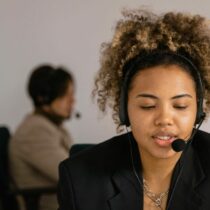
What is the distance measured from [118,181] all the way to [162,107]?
0.81ft

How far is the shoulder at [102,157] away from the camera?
3.63ft

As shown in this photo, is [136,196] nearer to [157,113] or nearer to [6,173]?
[157,113]

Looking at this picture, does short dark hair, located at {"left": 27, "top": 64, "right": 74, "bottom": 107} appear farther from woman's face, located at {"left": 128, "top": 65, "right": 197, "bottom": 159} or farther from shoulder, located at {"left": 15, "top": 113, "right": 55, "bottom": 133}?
woman's face, located at {"left": 128, "top": 65, "right": 197, "bottom": 159}

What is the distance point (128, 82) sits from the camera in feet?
3.30

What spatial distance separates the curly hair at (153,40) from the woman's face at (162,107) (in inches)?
2.4

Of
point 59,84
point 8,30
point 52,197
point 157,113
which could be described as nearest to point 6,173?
point 52,197

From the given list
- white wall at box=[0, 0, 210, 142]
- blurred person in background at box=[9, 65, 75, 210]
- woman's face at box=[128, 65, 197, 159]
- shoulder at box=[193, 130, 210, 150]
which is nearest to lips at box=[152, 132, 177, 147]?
woman's face at box=[128, 65, 197, 159]

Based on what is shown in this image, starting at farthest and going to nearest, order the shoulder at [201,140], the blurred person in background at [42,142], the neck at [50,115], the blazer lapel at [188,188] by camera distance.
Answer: the neck at [50,115] < the blurred person in background at [42,142] < the shoulder at [201,140] < the blazer lapel at [188,188]

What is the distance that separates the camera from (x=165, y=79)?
0.94m

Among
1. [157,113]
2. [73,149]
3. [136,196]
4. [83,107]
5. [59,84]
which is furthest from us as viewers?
[83,107]

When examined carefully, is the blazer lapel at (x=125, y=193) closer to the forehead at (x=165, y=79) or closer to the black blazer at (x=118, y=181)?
the black blazer at (x=118, y=181)

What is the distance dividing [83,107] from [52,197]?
52 centimetres

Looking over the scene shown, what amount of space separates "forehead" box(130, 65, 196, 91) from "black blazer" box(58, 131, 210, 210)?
0.74ft

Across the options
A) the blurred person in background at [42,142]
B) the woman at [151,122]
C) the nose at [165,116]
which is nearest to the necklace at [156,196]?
the woman at [151,122]
